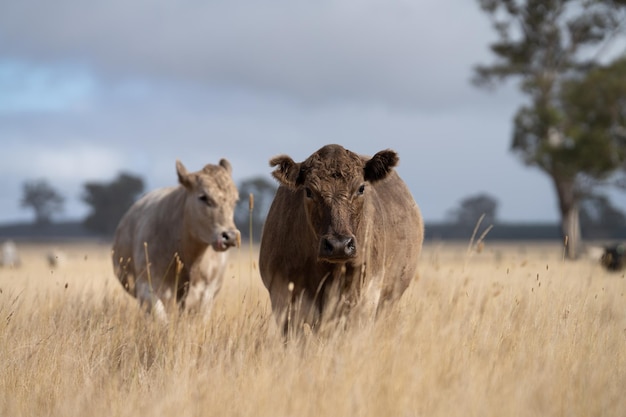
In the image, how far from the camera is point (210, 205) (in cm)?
988

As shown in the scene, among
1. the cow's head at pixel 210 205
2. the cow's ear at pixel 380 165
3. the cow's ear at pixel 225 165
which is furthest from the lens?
the cow's ear at pixel 225 165

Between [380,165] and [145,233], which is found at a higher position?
[380,165]

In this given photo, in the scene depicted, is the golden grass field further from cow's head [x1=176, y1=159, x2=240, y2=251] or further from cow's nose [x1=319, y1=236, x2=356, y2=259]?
cow's head [x1=176, y1=159, x2=240, y2=251]

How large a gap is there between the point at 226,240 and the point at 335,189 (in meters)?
3.04

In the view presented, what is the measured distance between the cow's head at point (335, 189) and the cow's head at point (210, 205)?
8.03 feet

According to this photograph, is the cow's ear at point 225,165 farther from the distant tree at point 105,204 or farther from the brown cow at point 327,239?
the distant tree at point 105,204

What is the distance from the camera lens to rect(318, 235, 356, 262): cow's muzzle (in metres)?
6.21

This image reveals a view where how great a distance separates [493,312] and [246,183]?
82.3 metres

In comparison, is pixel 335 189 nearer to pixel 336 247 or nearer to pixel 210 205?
pixel 336 247

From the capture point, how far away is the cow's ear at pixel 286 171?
7023 millimetres

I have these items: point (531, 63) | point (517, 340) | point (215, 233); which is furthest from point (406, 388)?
point (531, 63)

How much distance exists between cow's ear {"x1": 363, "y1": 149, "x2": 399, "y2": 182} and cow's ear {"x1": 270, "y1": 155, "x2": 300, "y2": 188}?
61cm

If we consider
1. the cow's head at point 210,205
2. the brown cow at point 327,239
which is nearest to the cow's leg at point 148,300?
the cow's head at point 210,205

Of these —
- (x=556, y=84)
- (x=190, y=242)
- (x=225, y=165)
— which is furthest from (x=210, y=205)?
(x=556, y=84)
